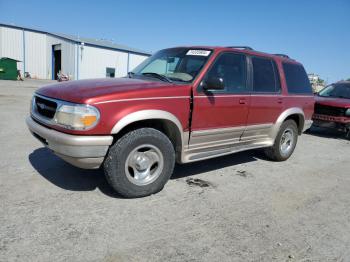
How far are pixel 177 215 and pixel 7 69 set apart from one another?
2932 cm

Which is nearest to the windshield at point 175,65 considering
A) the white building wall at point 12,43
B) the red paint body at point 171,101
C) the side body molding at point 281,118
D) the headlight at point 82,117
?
the red paint body at point 171,101

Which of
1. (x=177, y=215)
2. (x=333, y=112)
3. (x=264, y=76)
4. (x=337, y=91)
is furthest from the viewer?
(x=337, y=91)

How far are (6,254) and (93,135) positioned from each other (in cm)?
135

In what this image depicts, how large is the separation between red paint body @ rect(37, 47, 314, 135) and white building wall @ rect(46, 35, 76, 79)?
28.9 metres

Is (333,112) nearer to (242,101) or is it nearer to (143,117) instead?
(242,101)

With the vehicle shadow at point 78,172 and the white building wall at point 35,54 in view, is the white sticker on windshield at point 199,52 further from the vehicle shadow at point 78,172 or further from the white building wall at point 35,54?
the white building wall at point 35,54

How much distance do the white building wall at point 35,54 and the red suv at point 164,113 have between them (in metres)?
33.7

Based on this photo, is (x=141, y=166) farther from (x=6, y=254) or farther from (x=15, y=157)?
(x=15, y=157)

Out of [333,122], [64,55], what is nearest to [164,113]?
[333,122]

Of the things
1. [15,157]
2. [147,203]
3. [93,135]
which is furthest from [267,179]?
[15,157]

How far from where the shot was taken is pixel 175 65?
15.5ft

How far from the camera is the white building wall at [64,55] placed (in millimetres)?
31406

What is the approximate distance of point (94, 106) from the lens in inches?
130

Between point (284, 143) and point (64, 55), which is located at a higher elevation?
point (64, 55)
